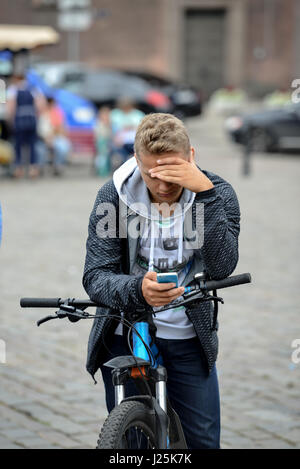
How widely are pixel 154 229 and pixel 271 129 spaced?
2042cm

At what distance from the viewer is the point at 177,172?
3.13 m

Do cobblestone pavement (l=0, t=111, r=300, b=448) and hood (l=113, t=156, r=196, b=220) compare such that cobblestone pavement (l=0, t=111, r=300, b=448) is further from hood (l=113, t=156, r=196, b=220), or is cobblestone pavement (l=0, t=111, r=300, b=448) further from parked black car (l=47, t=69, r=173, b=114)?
parked black car (l=47, t=69, r=173, b=114)

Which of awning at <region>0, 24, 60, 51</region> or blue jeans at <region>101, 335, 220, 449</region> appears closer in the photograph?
blue jeans at <region>101, 335, 220, 449</region>

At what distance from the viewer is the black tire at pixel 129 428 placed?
298 cm

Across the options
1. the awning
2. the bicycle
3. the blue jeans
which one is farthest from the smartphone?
the awning

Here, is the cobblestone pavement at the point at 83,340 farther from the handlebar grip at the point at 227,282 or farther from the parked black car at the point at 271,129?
the parked black car at the point at 271,129

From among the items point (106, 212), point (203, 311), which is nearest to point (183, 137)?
point (106, 212)

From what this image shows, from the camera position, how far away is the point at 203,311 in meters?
3.50

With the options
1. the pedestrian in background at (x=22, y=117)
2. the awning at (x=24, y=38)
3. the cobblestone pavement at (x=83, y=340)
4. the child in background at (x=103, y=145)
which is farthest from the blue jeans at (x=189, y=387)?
the awning at (x=24, y=38)

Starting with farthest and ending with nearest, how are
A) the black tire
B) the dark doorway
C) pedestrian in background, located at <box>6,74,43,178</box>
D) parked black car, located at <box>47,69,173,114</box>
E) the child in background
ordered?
the dark doorway
parked black car, located at <box>47,69,173,114</box>
the child in background
pedestrian in background, located at <box>6,74,43,178</box>
the black tire

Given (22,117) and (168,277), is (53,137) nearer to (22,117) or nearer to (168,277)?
(22,117)

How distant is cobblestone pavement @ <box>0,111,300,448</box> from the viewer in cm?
526

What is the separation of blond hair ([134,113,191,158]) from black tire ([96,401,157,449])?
2.72 ft

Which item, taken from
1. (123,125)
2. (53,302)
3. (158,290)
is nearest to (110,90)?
(123,125)
